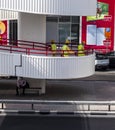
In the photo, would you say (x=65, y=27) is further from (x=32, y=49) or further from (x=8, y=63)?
(x=8, y=63)

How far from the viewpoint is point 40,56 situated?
25891 millimetres

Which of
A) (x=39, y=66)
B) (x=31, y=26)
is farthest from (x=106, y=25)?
(x=39, y=66)

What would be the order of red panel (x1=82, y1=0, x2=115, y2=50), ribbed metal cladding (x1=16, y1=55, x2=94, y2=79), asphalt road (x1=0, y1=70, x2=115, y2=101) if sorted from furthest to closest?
red panel (x1=82, y1=0, x2=115, y2=50) < asphalt road (x1=0, y1=70, x2=115, y2=101) < ribbed metal cladding (x1=16, y1=55, x2=94, y2=79)

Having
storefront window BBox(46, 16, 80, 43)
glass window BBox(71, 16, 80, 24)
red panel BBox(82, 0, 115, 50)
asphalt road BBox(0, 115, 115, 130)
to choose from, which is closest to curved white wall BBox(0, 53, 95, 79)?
asphalt road BBox(0, 115, 115, 130)

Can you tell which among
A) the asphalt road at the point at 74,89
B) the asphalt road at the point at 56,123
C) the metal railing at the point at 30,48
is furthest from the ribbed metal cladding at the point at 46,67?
the asphalt road at the point at 56,123

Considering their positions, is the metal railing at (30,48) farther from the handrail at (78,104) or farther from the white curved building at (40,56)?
the handrail at (78,104)

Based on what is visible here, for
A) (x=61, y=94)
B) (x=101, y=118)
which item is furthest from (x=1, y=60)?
(x=101, y=118)

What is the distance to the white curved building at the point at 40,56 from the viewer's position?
25062 mm

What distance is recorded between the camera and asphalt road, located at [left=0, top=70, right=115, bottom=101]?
2775 centimetres

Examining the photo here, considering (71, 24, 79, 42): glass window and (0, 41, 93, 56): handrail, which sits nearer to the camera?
(0, 41, 93, 56): handrail

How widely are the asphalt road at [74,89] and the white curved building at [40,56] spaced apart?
3.85 ft

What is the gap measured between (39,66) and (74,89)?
518 cm

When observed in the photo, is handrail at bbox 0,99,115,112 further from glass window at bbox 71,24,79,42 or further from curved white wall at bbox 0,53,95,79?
glass window at bbox 71,24,79,42

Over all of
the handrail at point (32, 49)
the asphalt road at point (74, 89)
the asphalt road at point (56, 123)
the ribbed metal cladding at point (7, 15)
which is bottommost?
the asphalt road at point (56, 123)
